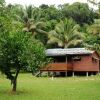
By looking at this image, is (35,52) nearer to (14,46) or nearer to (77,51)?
(14,46)

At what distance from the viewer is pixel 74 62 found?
160 feet

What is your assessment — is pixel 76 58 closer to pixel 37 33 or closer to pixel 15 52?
pixel 37 33

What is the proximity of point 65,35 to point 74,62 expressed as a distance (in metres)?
12.7

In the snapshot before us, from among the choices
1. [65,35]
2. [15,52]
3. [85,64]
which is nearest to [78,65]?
[85,64]

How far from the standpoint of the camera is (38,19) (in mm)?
61719

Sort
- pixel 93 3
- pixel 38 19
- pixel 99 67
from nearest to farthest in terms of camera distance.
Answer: pixel 93 3 → pixel 99 67 → pixel 38 19

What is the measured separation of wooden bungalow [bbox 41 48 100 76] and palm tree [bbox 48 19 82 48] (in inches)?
442

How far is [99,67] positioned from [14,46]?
96.0 feet

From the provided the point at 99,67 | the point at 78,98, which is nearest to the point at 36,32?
the point at 99,67

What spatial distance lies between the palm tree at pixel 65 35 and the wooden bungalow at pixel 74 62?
11227 mm

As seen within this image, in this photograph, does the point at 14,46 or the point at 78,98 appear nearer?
the point at 78,98

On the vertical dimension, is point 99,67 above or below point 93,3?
below

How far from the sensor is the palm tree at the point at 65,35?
60494 millimetres

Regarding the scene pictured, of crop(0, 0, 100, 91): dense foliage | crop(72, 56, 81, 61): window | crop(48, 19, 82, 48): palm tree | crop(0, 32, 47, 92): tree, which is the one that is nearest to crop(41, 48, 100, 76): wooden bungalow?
crop(72, 56, 81, 61): window
